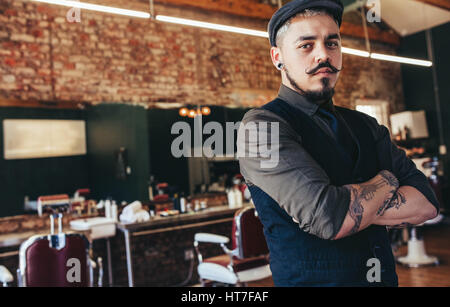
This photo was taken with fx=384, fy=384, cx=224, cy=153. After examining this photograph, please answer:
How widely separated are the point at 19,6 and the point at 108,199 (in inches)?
90.4

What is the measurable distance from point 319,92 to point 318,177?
265 mm

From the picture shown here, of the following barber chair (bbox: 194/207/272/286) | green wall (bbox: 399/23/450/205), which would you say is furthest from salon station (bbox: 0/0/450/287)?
green wall (bbox: 399/23/450/205)

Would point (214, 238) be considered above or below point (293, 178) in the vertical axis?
below

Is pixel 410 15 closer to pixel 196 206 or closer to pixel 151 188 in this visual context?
pixel 196 206

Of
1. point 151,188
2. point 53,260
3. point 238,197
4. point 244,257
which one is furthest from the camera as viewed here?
point 238,197

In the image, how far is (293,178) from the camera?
3.15 feet

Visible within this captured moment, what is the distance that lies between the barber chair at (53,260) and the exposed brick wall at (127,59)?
7.18ft

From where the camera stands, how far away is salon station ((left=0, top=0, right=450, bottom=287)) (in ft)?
13.1

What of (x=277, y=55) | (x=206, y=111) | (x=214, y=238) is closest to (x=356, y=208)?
(x=277, y=55)

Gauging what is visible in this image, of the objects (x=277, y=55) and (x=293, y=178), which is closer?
(x=293, y=178)

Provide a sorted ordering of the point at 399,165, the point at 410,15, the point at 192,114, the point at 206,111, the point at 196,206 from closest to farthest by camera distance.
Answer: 1. the point at 399,165
2. the point at 196,206
3. the point at 192,114
4. the point at 206,111
5. the point at 410,15

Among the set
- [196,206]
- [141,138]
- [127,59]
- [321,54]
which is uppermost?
[127,59]

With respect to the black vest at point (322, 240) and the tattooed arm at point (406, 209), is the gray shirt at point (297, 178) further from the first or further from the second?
the tattooed arm at point (406, 209)
